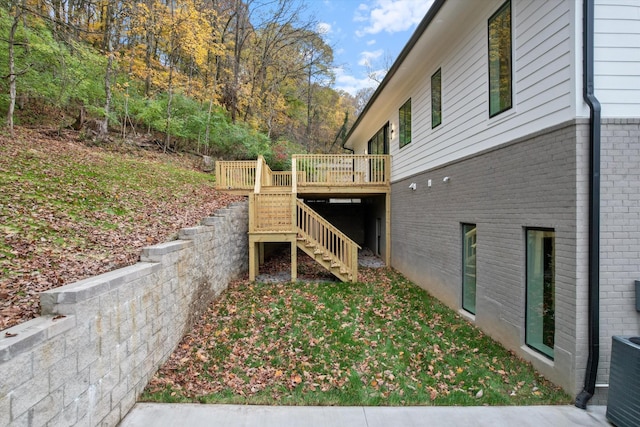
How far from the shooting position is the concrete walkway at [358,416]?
325 cm

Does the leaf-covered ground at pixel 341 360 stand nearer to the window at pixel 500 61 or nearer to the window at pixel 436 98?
the window at pixel 500 61

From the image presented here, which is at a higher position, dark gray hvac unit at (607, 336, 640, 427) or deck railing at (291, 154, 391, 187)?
deck railing at (291, 154, 391, 187)

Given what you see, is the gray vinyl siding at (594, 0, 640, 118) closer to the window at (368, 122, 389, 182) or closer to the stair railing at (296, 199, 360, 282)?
the stair railing at (296, 199, 360, 282)

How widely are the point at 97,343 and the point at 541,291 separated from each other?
5151mm

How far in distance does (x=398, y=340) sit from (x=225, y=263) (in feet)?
14.7

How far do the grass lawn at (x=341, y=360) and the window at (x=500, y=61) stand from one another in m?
3.83

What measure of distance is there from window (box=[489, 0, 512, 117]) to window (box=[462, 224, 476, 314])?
2.20 m

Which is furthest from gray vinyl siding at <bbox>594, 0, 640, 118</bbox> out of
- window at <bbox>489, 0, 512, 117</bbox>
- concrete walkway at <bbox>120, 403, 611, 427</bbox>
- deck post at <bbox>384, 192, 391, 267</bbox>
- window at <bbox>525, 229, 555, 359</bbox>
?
deck post at <bbox>384, 192, 391, 267</bbox>

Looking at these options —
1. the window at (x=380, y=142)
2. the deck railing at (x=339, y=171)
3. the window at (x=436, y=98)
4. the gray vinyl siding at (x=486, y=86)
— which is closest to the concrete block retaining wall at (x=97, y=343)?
the gray vinyl siding at (x=486, y=86)

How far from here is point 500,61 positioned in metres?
5.34

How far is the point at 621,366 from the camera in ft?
10.6

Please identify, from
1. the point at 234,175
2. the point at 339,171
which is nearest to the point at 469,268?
the point at 339,171

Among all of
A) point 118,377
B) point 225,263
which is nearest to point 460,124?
point 225,263

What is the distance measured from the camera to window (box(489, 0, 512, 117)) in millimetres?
5125
